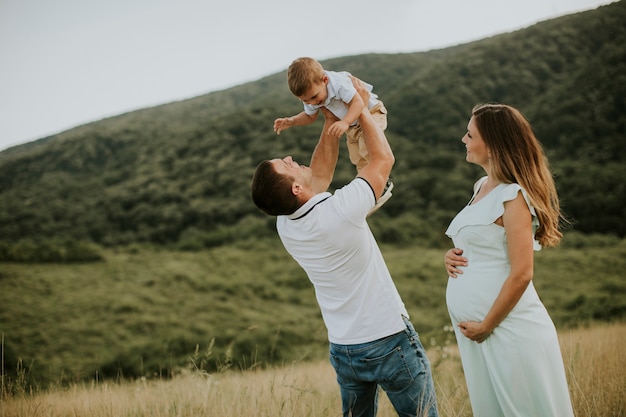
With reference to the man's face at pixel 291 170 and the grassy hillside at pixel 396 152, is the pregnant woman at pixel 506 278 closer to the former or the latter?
the man's face at pixel 291 170

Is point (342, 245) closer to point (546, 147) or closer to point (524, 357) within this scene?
point (524, 357)

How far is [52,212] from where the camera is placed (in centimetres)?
3388

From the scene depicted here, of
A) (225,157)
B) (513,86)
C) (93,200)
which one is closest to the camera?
(93,200)

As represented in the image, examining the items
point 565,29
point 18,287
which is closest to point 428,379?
point 18,287

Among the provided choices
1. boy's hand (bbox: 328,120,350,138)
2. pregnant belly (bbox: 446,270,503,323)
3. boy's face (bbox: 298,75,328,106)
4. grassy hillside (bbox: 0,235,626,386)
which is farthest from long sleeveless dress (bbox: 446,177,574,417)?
grassy hillside (bbox: 0,235,626,386)

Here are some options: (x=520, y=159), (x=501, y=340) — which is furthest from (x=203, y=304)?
(x=520, y=159)

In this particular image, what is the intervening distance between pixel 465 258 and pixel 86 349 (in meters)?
16.1

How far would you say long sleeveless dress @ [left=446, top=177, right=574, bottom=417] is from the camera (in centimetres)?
215

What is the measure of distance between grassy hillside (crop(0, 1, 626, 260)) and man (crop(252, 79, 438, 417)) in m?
25.9

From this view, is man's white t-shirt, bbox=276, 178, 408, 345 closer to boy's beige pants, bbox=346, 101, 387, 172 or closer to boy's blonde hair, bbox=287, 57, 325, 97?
boy's beige pants, bbox=346, 101, 387, 172

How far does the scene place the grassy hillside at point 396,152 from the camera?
31234 mm

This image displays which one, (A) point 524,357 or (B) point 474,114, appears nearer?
(A) point 524,357

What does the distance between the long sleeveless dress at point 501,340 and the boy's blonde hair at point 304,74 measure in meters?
1.23

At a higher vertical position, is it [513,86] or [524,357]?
[513,86]
